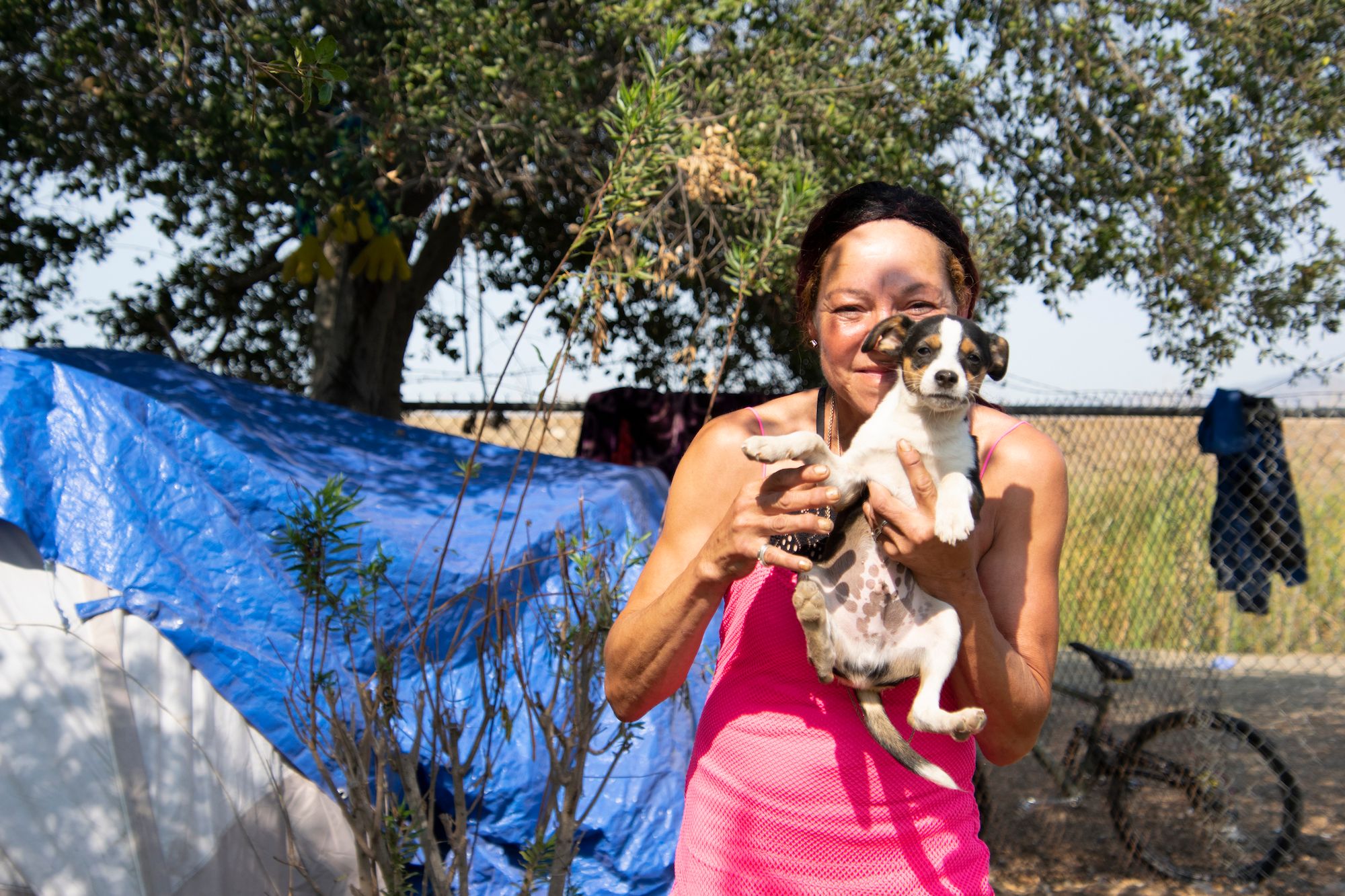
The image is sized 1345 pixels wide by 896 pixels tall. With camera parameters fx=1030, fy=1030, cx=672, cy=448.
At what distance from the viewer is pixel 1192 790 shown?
5.37 metres

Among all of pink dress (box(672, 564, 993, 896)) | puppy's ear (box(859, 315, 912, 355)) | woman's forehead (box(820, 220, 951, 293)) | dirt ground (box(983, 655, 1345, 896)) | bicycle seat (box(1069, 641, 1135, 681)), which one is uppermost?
woman's forehead (box(820, 220, 951, 293))

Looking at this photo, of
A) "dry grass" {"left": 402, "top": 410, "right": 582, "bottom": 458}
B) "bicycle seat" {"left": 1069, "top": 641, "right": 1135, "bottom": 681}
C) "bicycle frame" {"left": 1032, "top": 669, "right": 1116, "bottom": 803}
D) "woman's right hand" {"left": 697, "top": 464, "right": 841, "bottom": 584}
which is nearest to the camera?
"woman's right hand" {"left": 697, "top": 464, "right": 841, "bottom": 584}

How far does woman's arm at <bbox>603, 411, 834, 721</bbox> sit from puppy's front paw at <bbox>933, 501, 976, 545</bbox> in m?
0.16

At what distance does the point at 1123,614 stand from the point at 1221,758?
3.80ft

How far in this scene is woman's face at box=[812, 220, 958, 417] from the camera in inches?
69.7

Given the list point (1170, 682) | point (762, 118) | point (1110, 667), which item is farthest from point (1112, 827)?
point (762, 118)

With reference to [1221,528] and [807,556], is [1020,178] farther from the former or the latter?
[807,556]

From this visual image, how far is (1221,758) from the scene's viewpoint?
545 centimetres

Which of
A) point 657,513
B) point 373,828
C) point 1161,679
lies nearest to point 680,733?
point 657,513

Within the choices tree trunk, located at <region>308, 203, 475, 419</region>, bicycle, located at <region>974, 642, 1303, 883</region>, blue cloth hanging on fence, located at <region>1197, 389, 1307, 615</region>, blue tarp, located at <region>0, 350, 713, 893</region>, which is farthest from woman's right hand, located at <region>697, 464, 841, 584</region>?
tree trunk, located at <region>308, 203, 475, 419</region>

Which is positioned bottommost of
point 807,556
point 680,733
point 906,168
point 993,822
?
point 993,822

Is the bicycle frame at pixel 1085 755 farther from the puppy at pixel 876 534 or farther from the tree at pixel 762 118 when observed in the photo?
the puppy at pixel 876 534

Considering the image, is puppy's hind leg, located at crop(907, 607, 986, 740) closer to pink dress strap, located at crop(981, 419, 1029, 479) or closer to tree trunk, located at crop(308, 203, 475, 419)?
pink dress strap, located at crop(981, 419, 1029, 479)

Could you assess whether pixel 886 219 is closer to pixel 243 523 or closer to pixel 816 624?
pixel 816 624
